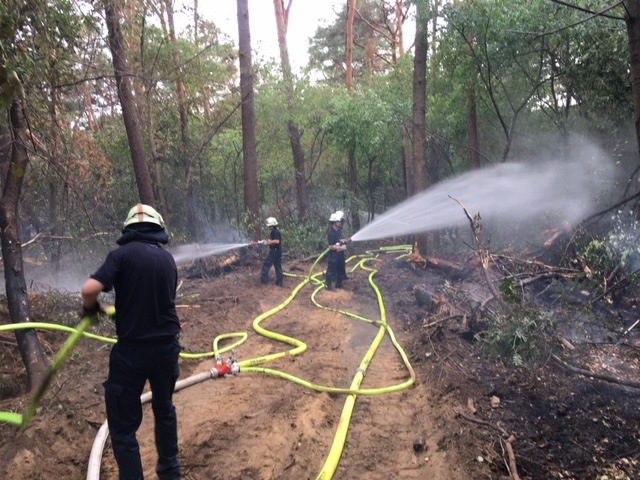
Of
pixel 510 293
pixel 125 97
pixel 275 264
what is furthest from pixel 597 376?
pixel 125 97

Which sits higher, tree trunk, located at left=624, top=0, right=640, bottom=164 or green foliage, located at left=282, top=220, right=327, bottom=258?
tree trunk, located at left=624, top=0, right=640, bottom=164

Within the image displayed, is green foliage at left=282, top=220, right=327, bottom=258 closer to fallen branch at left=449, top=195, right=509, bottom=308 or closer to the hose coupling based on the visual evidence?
fallen branch at left=449, top=195, right=509, bottom=308

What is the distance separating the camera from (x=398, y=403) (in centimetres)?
515

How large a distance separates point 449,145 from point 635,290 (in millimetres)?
10021

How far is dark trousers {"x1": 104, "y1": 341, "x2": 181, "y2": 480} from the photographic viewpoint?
3.44 meters

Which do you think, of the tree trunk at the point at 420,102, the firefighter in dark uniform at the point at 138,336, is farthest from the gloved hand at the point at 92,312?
the tree trunk at the point at 420,102

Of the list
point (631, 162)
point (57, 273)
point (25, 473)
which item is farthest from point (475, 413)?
point (57, 273)

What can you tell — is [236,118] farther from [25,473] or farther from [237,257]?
[25,473]

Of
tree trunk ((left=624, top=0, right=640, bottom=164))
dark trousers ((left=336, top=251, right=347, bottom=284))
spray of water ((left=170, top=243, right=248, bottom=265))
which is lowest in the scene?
dark trousers ((left=336, top=251, right=347, bottom=284))

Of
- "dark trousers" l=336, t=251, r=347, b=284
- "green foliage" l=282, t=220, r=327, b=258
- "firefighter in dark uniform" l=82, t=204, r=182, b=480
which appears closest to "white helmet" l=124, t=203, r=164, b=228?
"firefighter in dark uniform" l=82, t=204, r=182, b=480

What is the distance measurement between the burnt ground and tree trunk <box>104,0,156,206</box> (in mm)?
3337

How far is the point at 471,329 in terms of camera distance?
269 inches

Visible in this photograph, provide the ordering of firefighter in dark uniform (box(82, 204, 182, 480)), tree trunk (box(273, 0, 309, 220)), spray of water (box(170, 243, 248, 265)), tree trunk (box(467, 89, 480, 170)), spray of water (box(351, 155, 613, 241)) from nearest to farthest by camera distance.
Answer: firefighter in dark uniform (box(82, 204, 182, 480)) → spray of water (box(351, 155, 613, 241)) → spray of water (box(170, 243, 248, 265)) → tree trunk (box(467, 89, 480, 170)) → tree trunk (box(273, 0, 309, 220))

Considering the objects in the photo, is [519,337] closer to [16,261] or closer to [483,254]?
[483,254]
